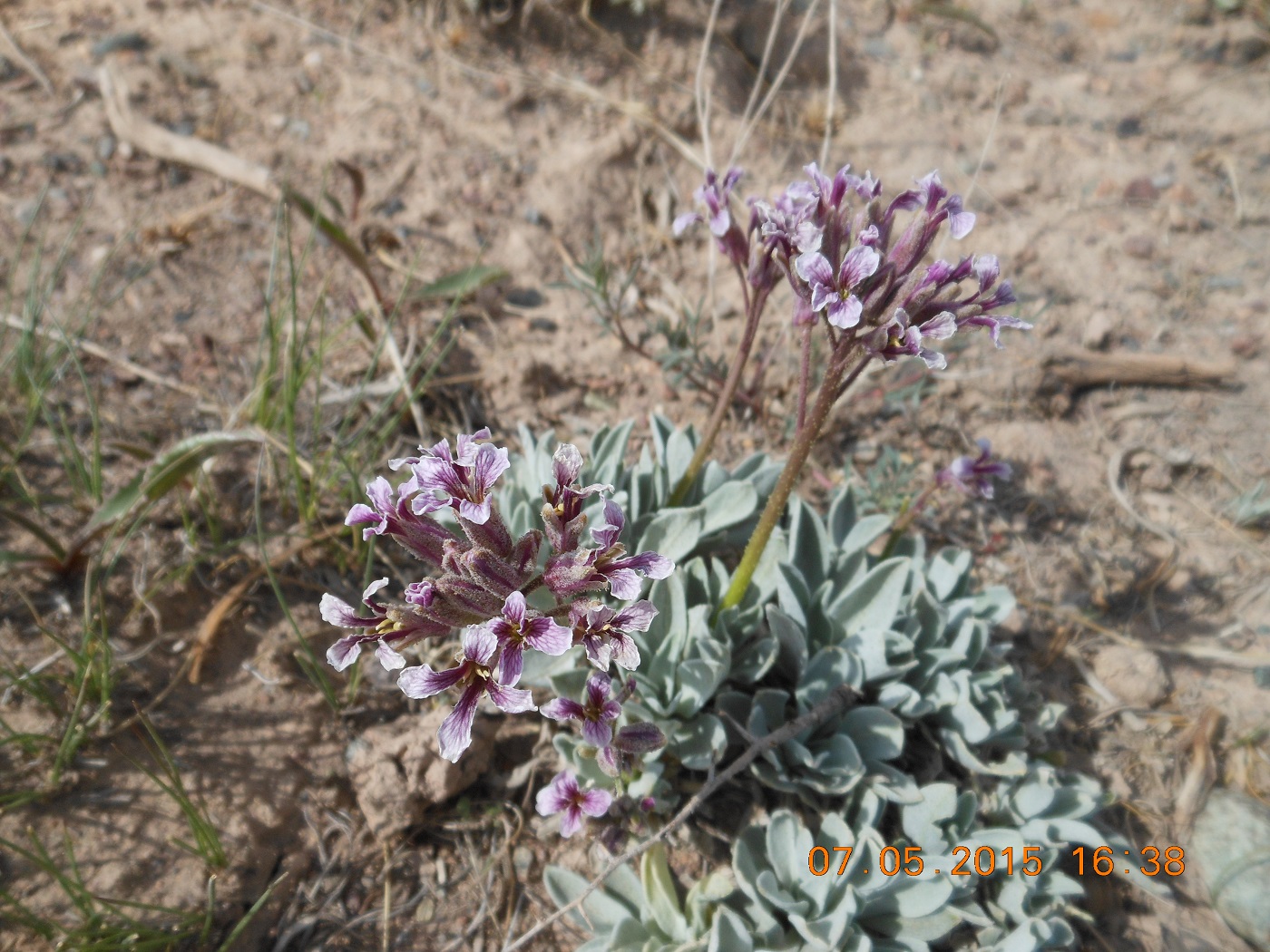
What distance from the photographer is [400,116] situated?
462cm

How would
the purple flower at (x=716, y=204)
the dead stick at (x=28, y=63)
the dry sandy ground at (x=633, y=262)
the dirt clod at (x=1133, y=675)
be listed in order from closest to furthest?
the purple flower at (x=716, y=204) → the dry sandy ground at (x=633, y=262) → the dirt clod at (x=1133, y=675) → the dead stick at (x=28, y=63)

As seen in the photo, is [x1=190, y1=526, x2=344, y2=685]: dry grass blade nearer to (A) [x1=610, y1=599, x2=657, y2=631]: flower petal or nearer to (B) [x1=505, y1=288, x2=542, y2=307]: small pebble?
(B) [x1=505, y1=288, x2=542, y2=307]: small pebble

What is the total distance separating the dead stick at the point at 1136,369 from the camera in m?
4.14

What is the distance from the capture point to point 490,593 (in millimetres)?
2010

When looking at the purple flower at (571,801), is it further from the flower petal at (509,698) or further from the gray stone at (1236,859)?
the gray stone at (1236,859)

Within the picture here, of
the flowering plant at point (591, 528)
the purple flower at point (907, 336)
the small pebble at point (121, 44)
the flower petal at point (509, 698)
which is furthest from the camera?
the small pebble at point (121, 44)

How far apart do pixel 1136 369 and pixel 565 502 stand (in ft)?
11.5

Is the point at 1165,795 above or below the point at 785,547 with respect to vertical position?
below

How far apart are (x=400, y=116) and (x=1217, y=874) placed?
16.9ft

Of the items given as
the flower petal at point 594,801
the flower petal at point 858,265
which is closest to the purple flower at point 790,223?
the flower petal at point 858,265

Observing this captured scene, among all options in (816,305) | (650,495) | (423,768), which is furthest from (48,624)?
(816,305)

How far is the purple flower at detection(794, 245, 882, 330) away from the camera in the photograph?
6.59 ft

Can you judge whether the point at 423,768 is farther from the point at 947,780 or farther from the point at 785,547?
the point at 947,780

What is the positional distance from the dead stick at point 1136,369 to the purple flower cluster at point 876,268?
7.34 ft
